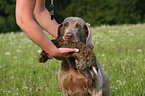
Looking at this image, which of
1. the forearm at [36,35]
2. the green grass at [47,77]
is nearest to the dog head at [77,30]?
the forearm at [36,35]

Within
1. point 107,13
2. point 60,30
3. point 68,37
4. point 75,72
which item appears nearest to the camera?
point 68,37

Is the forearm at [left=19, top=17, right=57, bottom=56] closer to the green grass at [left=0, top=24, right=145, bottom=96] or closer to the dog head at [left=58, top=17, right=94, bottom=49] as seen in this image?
the dog head at [left=58, top=17, right=94, bottom=49]

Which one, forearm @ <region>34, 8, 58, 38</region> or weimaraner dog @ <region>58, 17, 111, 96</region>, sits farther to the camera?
forearm @ <region>34, 8, 58, 38</region>

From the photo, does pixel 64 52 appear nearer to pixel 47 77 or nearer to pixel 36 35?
pixel 36 35

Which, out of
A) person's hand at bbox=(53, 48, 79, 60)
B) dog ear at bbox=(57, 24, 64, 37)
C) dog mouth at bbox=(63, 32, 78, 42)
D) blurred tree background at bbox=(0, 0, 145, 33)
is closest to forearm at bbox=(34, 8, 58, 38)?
dog ear at bbox=(57, 24, 64, 37)

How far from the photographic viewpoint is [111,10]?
38.7 meters

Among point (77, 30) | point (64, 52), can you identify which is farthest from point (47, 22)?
point (64, 52)

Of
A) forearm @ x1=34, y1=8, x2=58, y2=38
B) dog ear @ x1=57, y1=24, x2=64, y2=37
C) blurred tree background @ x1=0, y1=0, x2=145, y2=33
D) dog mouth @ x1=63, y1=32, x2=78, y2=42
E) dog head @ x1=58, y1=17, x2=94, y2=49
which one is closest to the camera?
dog mouth @ x1=63, y1=32, x2=78, y2=42

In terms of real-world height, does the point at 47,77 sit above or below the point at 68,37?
below

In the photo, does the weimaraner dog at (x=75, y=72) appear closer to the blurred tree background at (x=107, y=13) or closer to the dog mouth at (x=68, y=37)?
the dog mouth at (x=68, y=37)

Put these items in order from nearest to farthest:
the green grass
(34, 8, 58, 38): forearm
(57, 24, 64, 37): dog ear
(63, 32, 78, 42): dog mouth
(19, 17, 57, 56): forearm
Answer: (19, 17, 57, 56): forearm
(63, 32, 78, 42): dog mouth
(57, 24, 64, 37): dog ear
(34, 8, 58, 38): forearm
the green grass

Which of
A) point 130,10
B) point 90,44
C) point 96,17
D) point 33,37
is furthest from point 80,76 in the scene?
point 130,10

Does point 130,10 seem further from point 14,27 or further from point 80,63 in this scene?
point 80,63

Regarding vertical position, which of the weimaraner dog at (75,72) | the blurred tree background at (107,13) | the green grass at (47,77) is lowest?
the blurred tree background at (107,13)
